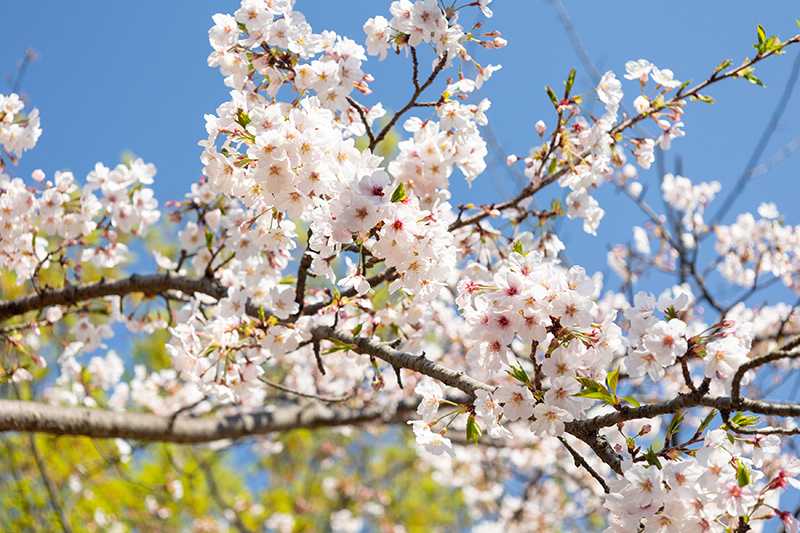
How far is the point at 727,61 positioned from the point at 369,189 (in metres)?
1.40

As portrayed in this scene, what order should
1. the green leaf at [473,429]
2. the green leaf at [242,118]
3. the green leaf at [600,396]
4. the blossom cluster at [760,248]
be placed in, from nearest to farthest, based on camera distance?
the green leaf at [600,396] → the green leaf at [473,429] → the green leaf at [242,118] → the blossom cluster at [760,248]

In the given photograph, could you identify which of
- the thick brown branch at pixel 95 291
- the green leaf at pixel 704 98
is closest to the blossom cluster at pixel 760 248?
the green leaf at pixel 704 98

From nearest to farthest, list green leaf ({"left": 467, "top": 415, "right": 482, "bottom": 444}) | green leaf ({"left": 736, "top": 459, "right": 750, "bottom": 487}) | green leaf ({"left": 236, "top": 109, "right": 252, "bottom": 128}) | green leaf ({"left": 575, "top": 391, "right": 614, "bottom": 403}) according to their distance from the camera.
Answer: green leaf ({"left": 736, "top": 459, "right": 750, "bottom": 487})
green leaf ({"left": 575, "top": 391, "right": 614, "bottom": 403})
green leaf ({"left": 467, "top": 415, "right": 482, "bottom": 444})
green leaf ({"left": 236, "top": 109, "right": 252, "bottom": 128})

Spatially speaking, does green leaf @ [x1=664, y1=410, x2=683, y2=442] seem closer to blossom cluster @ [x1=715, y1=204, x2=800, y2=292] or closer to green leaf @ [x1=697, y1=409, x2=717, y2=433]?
green leaf @ [x1=697, y1=409, x2=717, y2=433]

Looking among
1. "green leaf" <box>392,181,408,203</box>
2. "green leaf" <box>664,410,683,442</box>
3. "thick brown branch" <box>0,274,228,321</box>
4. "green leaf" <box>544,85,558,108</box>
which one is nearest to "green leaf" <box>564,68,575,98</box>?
"green leaf" <box>544,85,558,108</box>

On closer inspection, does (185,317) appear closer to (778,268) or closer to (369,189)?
(369,189)

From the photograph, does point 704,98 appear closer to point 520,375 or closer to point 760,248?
point 520,375

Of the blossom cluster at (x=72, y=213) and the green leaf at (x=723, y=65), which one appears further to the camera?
the blossom cluster at (x=72, y=213)

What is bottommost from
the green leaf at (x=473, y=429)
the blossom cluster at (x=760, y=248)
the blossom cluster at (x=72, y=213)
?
the green leaf at (x=473, y=429)

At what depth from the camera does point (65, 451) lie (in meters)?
7.21

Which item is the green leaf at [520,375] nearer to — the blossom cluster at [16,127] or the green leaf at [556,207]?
the green leaf at [556,207]

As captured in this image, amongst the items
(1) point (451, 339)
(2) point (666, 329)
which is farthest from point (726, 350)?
(1) point (451, 339)

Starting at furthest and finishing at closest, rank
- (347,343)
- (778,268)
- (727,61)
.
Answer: (778,268)
(727,61)
(347,343)

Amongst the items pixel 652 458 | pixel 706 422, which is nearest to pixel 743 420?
pixel 706 422
